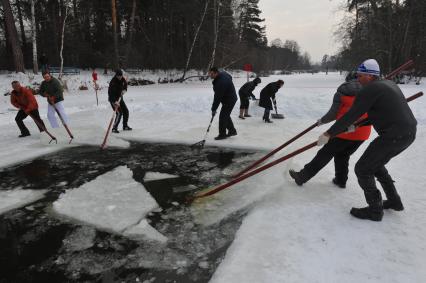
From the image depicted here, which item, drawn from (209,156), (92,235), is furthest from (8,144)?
(92,235)

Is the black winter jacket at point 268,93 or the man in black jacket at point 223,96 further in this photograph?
the black winter jacket at point 268,93

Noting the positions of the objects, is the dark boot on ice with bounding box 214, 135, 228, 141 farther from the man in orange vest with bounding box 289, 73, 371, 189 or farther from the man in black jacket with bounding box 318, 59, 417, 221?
the man in black jacket with bounding box 318, 59, 417, 221

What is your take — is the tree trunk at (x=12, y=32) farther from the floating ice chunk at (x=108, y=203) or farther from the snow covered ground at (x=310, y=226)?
the floating ice chunk at (x=108, y=203)

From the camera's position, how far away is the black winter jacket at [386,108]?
10.4 ft

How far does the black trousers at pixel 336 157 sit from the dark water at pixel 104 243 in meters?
1.24

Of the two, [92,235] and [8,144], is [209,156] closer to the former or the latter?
[92,235]

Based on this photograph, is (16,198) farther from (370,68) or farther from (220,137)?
(370,68)

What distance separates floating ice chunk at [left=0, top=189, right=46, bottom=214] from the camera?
4215mm

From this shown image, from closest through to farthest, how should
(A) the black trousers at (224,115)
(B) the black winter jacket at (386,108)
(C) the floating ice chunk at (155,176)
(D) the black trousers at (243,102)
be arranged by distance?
(B) the black winter jacket at (386,108) → (C) the floating ice chunk at (155,176) → (A) the black trousers at (224,115) → (D) the black trousers at (243,102)

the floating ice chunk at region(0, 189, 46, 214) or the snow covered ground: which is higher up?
the snow covered ground

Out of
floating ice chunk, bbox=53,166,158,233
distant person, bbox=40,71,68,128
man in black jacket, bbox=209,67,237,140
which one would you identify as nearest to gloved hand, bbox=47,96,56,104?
distant person, bbox=40,71,68,128

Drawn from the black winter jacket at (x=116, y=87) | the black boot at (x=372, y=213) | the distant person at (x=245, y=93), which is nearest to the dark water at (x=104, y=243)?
the black boot at (x=372, y=213)

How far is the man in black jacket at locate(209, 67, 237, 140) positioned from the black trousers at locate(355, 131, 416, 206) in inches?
169

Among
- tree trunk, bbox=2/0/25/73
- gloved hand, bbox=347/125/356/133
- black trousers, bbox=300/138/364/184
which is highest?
tree trunk, bbox=2/0/25/73
